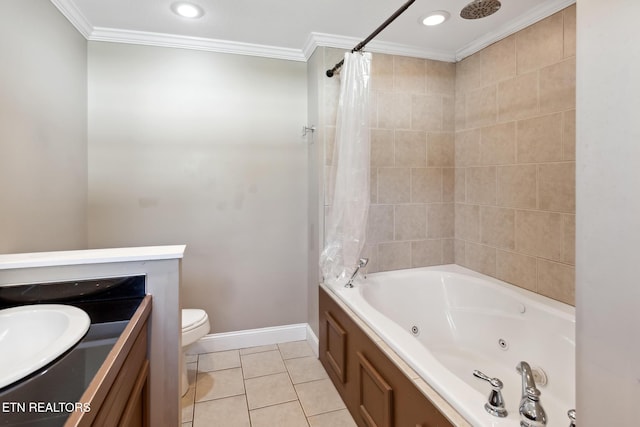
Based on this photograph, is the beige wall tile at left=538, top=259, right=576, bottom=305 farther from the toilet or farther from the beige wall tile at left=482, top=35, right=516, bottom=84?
the toilet

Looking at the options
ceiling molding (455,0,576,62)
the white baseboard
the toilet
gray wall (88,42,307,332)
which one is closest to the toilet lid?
the toilet

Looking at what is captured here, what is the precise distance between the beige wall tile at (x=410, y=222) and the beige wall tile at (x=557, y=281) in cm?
83

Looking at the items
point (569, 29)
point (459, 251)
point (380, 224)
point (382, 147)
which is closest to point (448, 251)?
point (459, 251)

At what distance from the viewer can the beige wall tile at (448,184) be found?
8.48ft

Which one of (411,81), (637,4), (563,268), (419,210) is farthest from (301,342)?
Result: (637,4)

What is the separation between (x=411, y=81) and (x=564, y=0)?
974mm

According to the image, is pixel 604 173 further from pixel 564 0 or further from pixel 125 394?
pixel 564 0

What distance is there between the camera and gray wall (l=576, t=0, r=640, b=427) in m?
0.48

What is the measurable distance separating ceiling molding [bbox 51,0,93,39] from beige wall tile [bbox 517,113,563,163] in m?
2.84

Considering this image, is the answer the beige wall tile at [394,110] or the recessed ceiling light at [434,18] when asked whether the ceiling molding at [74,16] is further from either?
the recessed ceiling light at [434,18]

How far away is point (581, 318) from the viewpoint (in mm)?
546

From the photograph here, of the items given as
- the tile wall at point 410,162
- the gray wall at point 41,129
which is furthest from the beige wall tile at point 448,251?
the gray wall at point 41,129

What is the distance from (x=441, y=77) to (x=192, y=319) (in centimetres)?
260

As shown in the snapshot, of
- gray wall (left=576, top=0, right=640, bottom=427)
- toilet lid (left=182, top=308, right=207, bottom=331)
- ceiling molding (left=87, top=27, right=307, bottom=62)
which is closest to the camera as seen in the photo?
gray wall (left=576, top=0, right=640, bottom=427)
